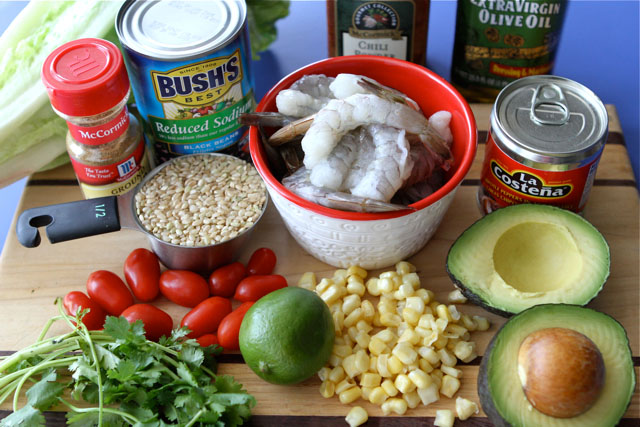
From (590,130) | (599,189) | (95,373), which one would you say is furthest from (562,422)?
(95,373)

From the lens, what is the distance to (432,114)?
5.32ft

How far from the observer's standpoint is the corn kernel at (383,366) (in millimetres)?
1370

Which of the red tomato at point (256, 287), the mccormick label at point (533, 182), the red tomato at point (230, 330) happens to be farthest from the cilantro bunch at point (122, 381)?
the mccormick label at point (533, 182)

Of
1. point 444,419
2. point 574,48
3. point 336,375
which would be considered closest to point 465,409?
point 444,419

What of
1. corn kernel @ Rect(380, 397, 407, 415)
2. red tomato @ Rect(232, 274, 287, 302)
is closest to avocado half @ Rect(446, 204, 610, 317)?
corn kernel @ Rect(380, 397, 407, 415)

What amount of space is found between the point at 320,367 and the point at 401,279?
290 millimetres

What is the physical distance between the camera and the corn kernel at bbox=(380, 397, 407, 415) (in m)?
1.33

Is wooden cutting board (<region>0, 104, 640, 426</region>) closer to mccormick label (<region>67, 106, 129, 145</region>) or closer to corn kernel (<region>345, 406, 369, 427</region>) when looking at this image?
corn kernel (<region>345, 406, 369, 427</region>)

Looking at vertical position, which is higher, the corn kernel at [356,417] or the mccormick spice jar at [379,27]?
the mccormick spice jar at [379,27]

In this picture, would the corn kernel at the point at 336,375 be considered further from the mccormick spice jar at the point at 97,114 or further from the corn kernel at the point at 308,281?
the mccormick spice jar at the point at 97,114

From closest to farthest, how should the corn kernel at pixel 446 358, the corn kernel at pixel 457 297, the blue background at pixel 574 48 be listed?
the corn kernel at pixel 446 358
the corn kernel at pixel 457 297
the blue background at pixel 574 48

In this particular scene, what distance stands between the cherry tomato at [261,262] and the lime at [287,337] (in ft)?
0.75

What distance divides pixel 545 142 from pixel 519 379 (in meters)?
0.49

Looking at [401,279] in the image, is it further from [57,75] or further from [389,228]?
[57,75]
